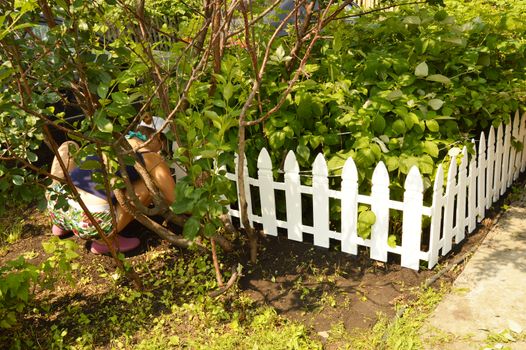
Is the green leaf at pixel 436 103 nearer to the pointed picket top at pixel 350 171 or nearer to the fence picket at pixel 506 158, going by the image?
the pointed picket top at pixel 350 171

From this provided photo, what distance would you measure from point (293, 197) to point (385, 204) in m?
0.64

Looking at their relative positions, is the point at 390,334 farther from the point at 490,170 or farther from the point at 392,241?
the point at 490,170

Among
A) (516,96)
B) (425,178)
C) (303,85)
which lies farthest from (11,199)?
(516,96)

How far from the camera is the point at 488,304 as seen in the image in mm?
2631

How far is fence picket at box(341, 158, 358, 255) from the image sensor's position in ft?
9.57

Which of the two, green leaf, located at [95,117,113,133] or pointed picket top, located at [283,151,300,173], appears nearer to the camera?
green leaf, located at [95,117,113,133]

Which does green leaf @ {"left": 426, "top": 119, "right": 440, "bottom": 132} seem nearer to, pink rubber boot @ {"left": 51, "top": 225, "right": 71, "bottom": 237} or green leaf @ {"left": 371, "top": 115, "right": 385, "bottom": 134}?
green leaf @ {"left": 371, "top": 115, "right": 385, "bottom": 134}

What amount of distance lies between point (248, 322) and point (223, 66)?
151cm

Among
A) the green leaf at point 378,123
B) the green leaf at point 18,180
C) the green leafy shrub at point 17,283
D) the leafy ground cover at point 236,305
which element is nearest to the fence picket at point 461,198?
the leafy ground cover at point 236,305

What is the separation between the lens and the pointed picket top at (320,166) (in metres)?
2.99

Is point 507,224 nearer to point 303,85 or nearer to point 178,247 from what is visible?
point 303,85

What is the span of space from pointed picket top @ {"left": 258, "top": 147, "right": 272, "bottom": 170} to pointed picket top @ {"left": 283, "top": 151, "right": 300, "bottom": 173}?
12 centimetres

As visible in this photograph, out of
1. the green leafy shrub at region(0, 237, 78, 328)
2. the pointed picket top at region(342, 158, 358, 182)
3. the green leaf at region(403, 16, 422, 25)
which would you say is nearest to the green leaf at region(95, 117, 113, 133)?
the green leafy shrub at region(0, 237, 78, 328)

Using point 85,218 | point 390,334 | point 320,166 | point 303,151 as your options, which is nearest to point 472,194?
point 320,166
